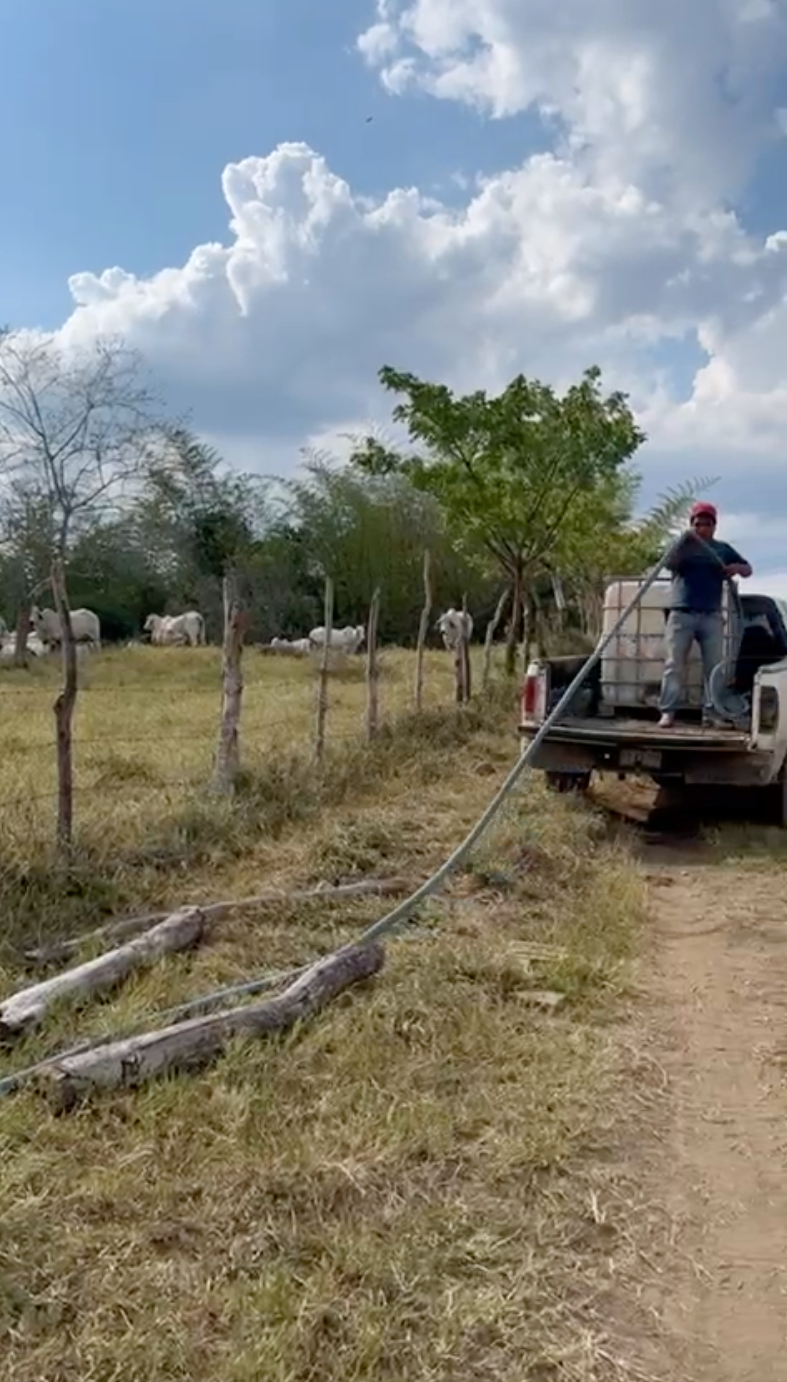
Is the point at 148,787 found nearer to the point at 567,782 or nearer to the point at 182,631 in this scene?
the point at 567,782

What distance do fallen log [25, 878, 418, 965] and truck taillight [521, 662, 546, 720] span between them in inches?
92.5

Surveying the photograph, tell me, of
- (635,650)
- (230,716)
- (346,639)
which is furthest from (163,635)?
(230,716)

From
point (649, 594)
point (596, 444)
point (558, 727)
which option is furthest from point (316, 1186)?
point (596, 444)

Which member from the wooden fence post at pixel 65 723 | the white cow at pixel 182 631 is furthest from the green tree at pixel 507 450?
the white cow at pixel 182 631

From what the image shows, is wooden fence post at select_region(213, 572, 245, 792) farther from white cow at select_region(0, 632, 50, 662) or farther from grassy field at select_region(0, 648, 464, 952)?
white cow at select_region(0, 632, 50, 662)

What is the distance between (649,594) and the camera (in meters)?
8.70

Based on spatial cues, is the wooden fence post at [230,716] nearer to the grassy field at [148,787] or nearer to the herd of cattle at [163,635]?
the grassy field at [148,787]

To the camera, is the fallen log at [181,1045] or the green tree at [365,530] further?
the green tree at [365,530]

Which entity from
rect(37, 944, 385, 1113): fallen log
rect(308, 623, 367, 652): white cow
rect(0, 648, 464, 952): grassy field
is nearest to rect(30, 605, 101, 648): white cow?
rect(308, 623, 367, 652): white cow

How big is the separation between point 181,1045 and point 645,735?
14.6 feet

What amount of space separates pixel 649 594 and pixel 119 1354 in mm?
7284

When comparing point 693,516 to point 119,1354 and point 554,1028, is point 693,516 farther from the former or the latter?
point 119,1354

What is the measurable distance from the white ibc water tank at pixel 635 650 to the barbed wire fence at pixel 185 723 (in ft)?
6.81

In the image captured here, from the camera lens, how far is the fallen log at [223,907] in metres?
4.44
